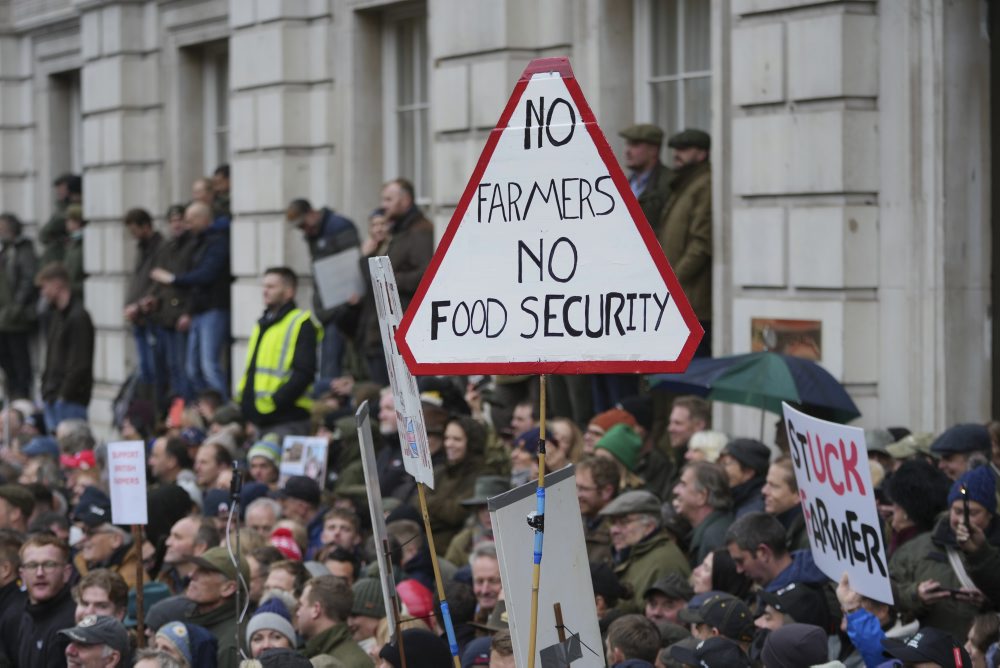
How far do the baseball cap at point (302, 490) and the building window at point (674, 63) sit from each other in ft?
13.6

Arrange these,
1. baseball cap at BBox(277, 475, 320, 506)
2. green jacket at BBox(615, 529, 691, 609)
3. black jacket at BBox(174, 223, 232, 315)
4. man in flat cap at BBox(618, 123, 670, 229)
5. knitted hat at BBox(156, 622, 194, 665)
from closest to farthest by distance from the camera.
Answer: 1. knitted hat at BBox(156, 622, 194, 665)
2. green jacket at BBox(615, 529, 691, 609)
3. baseball cap at BBox(277, 475, 320, 506)
4. man in flat cap at BBox(618, 123, 670, 229)
5. black jacket at BBox(174, 223, 232, 315)

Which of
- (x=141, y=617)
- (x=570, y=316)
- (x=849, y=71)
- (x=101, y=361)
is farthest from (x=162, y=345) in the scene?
(x=570, y=316)

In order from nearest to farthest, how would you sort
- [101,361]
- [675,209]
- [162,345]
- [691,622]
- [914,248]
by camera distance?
[691,622], [914,248], [675,209], [162,345], [101,361]

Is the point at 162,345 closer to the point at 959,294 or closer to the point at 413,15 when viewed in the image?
the point at 413,15

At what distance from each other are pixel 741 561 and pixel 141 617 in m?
2.49

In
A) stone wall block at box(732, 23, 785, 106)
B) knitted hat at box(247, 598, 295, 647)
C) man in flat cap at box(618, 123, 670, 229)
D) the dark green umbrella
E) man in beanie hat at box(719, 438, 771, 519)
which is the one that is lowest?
knitted hat at box(247, 598, 295, 647)

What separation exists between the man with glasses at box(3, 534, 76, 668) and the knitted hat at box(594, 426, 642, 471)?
293cm

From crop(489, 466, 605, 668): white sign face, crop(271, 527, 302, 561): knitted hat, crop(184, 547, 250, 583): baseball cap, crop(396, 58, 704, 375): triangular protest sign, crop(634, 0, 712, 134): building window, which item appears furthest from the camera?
crop(634, 0, 712, 134): building window

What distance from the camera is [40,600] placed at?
8875mm

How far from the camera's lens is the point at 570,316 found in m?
5.02

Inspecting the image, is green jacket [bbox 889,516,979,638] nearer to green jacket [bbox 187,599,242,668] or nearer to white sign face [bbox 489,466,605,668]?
white sign face [bbox 489,466,605,668]

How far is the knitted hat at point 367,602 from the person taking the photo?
27.4 feet

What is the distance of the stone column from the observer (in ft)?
70.1

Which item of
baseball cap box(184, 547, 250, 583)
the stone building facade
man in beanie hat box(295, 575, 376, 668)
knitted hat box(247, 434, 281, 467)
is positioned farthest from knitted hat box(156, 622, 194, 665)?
the stone building facade
